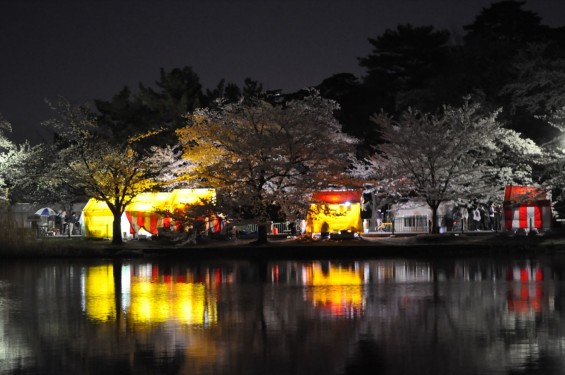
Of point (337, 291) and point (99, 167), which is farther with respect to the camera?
point (99, 167)

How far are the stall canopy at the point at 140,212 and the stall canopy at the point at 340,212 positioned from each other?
6.11 meters

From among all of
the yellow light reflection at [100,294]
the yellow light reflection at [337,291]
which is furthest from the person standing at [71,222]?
the yellow light reflection at [337,291]

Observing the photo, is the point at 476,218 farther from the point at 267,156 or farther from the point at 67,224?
the point at 67,224

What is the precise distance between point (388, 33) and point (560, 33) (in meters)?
14.4

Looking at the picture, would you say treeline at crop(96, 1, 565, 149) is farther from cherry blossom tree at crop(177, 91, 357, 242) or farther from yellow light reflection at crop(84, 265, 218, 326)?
yellow light reflection at crop(84, 265, 218, 326)

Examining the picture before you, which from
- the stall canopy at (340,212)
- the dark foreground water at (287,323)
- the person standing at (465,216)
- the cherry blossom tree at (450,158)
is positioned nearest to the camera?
the dark foreground water at (287,323)

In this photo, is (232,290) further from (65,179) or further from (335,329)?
(65,179)

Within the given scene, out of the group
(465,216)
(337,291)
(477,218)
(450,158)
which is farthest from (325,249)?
(337,291)

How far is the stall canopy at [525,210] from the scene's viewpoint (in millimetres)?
45781

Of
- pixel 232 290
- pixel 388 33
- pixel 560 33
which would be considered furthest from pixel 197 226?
pixel 560 33

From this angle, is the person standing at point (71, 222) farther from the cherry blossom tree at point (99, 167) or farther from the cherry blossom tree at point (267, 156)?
the cherry blossom tree at point (267, 156)

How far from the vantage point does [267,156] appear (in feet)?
145

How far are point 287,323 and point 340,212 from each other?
3115 centimetres

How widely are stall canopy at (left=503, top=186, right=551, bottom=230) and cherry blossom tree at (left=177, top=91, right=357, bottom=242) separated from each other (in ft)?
30.5
